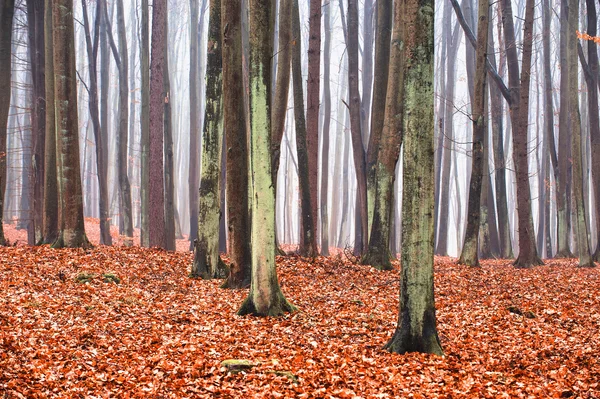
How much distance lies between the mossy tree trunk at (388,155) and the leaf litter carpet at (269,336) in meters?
1.48

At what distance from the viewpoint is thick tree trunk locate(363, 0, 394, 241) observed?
15.4 m

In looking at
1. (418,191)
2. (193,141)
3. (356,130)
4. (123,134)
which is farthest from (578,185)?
(193,141)

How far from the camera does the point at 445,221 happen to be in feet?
89.3

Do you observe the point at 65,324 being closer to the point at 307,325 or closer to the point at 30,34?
the point at 307,325

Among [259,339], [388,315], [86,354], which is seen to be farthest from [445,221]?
[86,354]

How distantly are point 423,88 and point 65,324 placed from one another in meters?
5.53

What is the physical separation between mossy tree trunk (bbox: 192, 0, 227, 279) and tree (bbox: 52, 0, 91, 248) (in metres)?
3.05

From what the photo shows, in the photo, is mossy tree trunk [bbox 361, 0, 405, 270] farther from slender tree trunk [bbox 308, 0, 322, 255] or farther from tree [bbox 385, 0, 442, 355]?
tree [bbox 385, 0, 442, 355]

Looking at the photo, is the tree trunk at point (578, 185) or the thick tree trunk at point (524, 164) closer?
the tree trunk at point (578, 185)

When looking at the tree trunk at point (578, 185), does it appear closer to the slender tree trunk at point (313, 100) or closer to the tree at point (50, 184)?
the slender tree trunk at point (313, 100)

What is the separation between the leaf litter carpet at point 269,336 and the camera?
20.0 feet

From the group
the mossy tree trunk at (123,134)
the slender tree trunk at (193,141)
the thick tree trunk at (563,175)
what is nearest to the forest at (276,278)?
the thick tree trunk at (563,175)

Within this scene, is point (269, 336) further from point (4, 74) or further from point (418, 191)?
point (4, 74)

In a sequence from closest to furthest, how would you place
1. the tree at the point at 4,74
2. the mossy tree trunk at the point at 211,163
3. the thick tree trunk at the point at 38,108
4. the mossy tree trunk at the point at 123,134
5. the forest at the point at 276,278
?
1. the forest at the point at 276,278
2. the mossy tree trunk at the point at 211,163
3. the tree at the point at 4,74
4. the thick tree trunk at the point at 38,108
5. the mossy tree trunk at the point at 123,134
